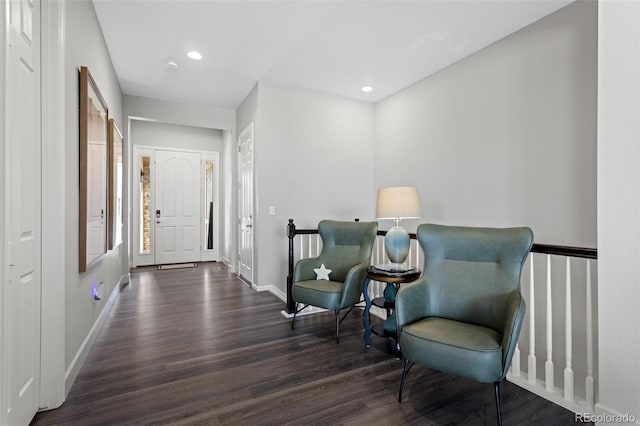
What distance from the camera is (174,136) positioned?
617cm

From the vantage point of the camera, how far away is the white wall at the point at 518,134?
249 cm

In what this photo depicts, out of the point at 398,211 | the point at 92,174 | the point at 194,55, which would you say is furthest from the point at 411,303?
the point at 194,55

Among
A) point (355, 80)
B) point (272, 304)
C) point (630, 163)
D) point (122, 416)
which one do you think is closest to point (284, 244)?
point (272, 304)

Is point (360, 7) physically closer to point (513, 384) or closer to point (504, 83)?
point (504, 83)

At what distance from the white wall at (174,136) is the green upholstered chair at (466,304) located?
5.39m

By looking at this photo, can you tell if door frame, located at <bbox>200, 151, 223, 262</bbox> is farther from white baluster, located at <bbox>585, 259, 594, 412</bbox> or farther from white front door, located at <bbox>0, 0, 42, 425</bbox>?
white baluster, located at <bbox>585, 259, 594, 412</bbox>

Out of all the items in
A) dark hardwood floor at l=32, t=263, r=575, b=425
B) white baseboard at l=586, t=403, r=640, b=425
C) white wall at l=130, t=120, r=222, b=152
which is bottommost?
dark hardwood floor at l=32, t=263, r=575, b=425

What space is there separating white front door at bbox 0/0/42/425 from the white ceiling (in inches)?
57.0

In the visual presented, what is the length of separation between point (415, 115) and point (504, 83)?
118 cm

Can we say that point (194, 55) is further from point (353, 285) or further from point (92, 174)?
point (353, 285)

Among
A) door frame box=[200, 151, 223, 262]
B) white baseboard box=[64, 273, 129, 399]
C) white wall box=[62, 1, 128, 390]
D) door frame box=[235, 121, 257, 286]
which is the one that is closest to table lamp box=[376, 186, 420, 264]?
door frame box=[235, 121, 257, 286]

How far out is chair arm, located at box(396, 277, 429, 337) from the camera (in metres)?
1.95

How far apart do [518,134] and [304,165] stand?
8.25ft

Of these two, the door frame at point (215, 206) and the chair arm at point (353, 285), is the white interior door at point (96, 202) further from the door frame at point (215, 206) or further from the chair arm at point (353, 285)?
the door frame at point (215, 206)
